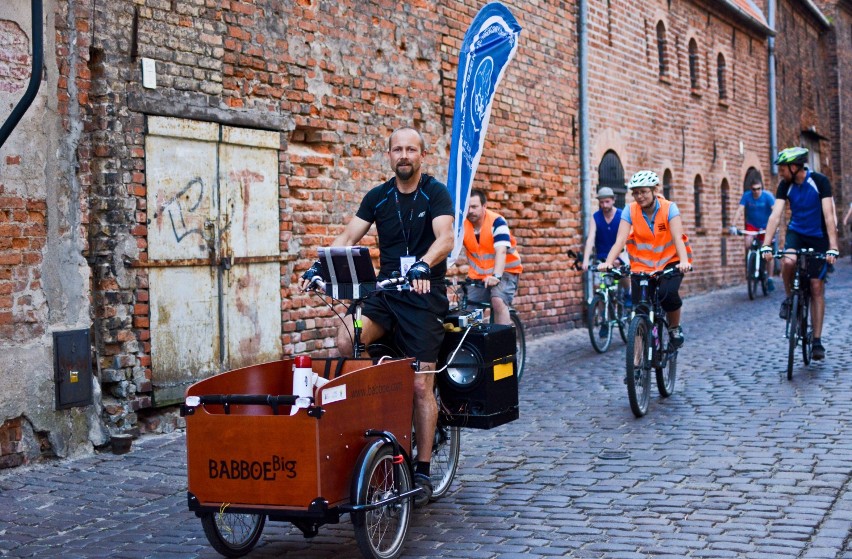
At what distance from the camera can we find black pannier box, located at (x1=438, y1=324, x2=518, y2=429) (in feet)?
20.1

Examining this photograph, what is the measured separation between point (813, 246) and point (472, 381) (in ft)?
18.4

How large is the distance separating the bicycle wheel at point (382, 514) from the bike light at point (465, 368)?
3.04 feet

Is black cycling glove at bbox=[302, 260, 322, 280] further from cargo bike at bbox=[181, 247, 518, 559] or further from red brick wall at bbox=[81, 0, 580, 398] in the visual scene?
red brick wall at bbox=[81, 0, 580, 398]

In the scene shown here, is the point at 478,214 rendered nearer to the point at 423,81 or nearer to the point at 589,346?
the point at 423,81

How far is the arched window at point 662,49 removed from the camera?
71.5 ft

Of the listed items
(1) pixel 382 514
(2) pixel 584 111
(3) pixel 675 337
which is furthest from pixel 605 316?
(1) pixel 382 514

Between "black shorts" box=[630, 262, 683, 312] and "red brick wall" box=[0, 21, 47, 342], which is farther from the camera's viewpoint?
"black shorts" box=[630, 262, 683, 312]

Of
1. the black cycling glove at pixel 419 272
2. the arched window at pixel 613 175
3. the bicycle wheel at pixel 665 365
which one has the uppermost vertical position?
the arched window at pixel 613 175

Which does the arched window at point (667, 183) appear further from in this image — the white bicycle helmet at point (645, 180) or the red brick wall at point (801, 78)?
the white bicycle helmet at point (645, 180)

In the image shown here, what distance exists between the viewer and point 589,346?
47.2 feet

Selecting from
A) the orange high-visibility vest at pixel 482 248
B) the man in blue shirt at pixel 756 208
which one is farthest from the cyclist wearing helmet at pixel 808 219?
the man in blue shirt at pixel 756 208

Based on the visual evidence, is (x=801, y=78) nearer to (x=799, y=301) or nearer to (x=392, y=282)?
(x=799, y=301)

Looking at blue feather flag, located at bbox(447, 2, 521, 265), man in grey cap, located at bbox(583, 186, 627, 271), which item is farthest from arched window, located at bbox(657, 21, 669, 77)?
blue feather flag, located at bbox(447, 2, 521, 265)

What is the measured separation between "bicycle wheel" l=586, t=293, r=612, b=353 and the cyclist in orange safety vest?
2.09m
